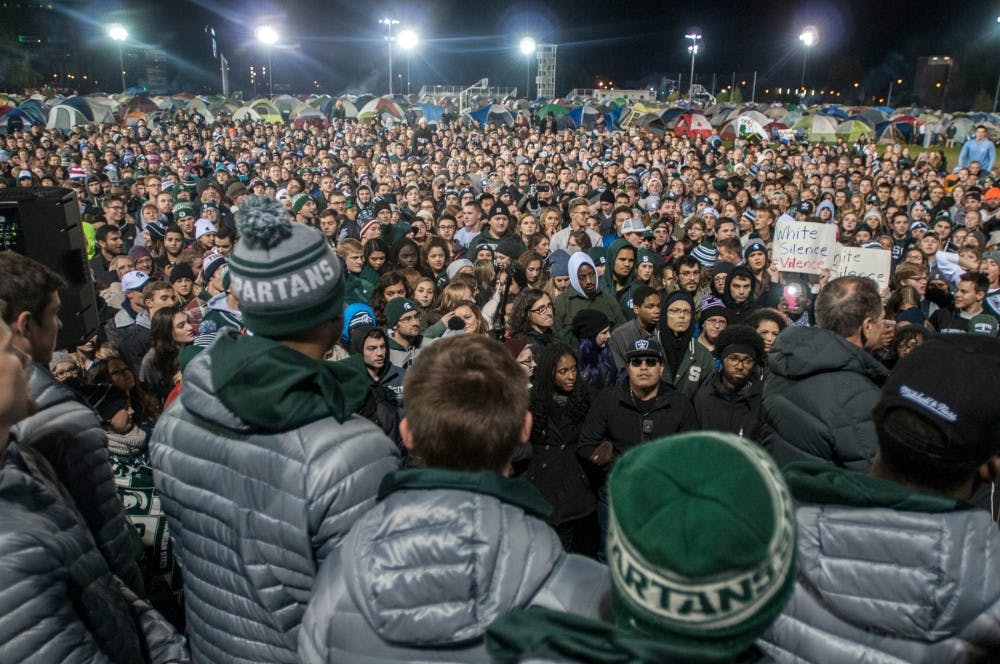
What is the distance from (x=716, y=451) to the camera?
106 centimetres

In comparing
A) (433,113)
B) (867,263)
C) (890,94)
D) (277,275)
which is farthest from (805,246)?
(890,94)

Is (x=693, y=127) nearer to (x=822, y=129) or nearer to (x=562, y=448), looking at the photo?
(x=822, y=129)

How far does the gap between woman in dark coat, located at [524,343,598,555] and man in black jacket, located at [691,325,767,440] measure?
77 cm

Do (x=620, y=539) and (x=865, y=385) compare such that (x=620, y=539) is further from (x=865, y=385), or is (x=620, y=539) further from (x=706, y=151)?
(x=706, y=151)

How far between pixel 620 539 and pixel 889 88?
8048 centimetres

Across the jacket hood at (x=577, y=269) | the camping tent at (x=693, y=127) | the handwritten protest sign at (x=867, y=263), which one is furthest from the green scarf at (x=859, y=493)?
the camping tent at (x=693, y=127)

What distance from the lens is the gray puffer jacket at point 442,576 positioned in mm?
1340

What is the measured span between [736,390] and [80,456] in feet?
12.3

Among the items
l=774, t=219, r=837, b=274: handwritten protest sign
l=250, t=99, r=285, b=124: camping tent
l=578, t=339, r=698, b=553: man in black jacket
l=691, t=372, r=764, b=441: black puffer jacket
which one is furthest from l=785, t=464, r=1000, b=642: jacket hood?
l=250, t=99, r=285, b=124: camping tent

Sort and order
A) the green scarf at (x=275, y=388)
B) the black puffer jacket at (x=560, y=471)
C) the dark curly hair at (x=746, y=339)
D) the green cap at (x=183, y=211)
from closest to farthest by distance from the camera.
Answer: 1. the green scarf at (x=275, y=388)
2. the black puffer jacket at (x=560, y=471)
3. the dark curly hair at (x=746, y=339)
4. the green cap at (x=183, y=211)

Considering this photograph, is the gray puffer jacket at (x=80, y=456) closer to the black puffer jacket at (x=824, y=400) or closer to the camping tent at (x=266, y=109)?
the black puffer jacket at (x=824, y=400)

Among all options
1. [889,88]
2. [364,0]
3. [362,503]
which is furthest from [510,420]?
[364,0]

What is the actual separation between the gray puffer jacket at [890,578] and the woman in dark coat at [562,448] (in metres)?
2.58

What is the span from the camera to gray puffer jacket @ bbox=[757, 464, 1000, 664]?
4.91ft
